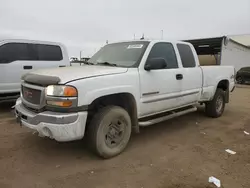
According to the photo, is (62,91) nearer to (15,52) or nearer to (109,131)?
(109,131)

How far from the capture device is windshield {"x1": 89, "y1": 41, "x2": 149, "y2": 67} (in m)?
4.45

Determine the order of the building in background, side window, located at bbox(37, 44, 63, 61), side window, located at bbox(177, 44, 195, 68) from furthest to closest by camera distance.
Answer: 1. the building in background
2. side window, located at bbox(37, 44, 63, 61)
3. side window, located at bbox(177, 44, 195, 68)

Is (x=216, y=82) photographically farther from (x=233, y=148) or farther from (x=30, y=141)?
(x=30, y=141)

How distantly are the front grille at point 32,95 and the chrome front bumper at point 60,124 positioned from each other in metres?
0.24

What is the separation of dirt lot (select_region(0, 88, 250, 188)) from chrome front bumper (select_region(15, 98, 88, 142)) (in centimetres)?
53

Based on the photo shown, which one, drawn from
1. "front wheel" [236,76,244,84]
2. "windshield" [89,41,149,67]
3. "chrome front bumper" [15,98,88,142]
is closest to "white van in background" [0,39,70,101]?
"windshield" [89,41,149,67]

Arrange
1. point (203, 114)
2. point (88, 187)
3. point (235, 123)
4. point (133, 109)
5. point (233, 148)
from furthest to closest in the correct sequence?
point (203, 114) → point (235, 123) → point (233, 148) → point (133, 109) → point (88, 187)

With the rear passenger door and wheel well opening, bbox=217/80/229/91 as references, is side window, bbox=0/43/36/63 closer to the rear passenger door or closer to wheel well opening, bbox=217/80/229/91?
the rear passenger door

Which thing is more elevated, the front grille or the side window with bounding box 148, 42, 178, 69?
the side window with bounding box 148, 42, 178, 69

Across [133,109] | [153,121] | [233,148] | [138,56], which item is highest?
[138,56]

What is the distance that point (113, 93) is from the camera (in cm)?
378

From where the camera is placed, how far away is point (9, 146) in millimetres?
4324

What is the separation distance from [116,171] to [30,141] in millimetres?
1958

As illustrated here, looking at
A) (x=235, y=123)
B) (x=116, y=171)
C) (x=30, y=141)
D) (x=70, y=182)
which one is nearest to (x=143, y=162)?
(x=116, y=171)
